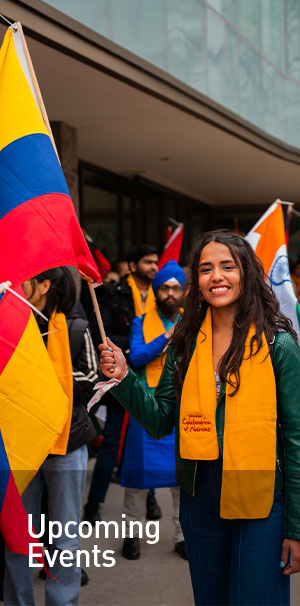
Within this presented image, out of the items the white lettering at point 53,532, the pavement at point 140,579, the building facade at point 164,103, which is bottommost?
the pavement at point 140,579

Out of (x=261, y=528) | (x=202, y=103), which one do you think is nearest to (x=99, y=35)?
(x=202, y=103)

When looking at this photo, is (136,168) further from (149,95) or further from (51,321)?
(51,321)

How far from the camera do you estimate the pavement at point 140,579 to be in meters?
4.62

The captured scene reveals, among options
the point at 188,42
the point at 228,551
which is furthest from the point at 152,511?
the point at 188,42

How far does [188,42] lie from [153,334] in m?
5.19

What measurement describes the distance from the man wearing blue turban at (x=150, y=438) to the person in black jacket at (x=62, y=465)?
1.39 meters

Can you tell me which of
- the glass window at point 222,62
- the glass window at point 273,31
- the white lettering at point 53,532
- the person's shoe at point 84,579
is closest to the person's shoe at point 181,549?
the person's shoe at point 84,579

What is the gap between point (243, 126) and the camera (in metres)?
10.5

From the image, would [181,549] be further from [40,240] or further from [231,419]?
[40,240]

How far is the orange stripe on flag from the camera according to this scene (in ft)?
18.8

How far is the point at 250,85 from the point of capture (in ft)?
37.8

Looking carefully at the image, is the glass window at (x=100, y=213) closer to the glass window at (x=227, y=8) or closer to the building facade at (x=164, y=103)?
the building facade at (x=164, y=103)

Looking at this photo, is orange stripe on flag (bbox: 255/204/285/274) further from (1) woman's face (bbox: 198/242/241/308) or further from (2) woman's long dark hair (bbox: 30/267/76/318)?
(1) woman's face (bbox: 198/242/241/308)

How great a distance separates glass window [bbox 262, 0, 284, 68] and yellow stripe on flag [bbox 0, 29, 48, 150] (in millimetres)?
10224
